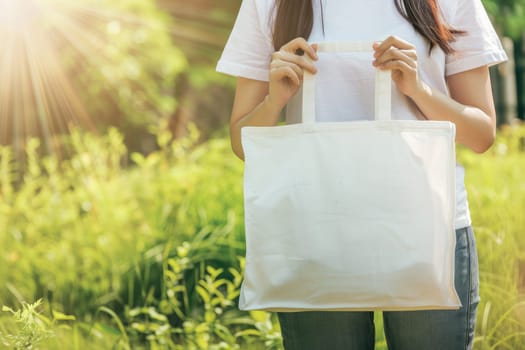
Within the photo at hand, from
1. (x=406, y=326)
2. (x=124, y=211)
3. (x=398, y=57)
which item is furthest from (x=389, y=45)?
(x=124, y=211)

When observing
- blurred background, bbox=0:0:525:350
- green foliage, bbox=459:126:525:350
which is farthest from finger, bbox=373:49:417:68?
green foliage, bbox=459:126:525:350

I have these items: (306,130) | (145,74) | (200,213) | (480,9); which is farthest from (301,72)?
(145,74)

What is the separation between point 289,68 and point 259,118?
17cm

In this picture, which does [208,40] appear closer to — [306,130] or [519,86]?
[519,86]

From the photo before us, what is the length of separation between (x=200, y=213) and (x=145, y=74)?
4.12 meters

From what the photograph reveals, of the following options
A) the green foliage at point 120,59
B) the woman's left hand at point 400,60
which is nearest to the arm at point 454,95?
the woman's left hand at point 400,60

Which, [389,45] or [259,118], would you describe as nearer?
[389,45]

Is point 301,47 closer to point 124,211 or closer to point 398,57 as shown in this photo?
point 398,57

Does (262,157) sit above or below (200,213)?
above

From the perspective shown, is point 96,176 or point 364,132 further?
point 96,176

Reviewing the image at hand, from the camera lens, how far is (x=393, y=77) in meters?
1.51

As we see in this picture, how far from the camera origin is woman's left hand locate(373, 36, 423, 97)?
1.45 metres

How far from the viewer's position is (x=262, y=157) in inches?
59.4

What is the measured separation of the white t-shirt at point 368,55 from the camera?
1.58 m
